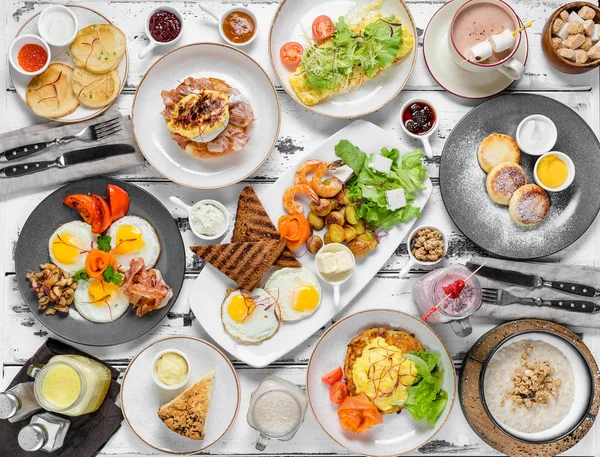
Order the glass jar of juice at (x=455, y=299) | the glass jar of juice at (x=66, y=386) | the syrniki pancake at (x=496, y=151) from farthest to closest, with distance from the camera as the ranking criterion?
the syrniki pancake at (x=496, y=151) < the glass jar of juice at (x=66, y=386) < the glass jar of juice at (x=455, y=299)

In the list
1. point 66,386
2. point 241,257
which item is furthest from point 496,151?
point 66,386

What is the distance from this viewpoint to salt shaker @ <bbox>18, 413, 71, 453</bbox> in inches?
157

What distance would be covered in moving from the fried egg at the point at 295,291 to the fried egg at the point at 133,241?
0.80 meters

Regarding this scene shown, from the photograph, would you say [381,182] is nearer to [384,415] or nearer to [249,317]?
[249,317]

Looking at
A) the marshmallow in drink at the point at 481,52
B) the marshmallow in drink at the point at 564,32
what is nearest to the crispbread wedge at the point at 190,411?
the marshmallow in drink at the point at 481,52

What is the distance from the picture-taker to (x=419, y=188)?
4152 millimetres

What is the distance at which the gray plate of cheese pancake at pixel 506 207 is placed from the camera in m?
4.20

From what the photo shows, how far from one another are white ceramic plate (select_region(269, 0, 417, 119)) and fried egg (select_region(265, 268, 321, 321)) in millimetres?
1098

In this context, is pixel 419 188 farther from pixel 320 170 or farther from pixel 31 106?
pixel 31 106

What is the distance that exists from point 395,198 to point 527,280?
1.06 meters

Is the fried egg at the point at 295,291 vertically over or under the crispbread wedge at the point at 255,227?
under

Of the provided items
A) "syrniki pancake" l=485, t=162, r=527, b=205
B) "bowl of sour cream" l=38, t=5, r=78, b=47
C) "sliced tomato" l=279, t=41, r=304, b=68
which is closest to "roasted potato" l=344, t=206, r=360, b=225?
"syrniki pancake" l=485, t=162, r=527, b=205

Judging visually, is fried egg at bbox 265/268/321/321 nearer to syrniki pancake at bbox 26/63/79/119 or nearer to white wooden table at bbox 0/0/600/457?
white wooden table at bbox 0/0/600/457

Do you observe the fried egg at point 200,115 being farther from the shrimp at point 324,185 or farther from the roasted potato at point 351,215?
the roasted potato at point 351,215
